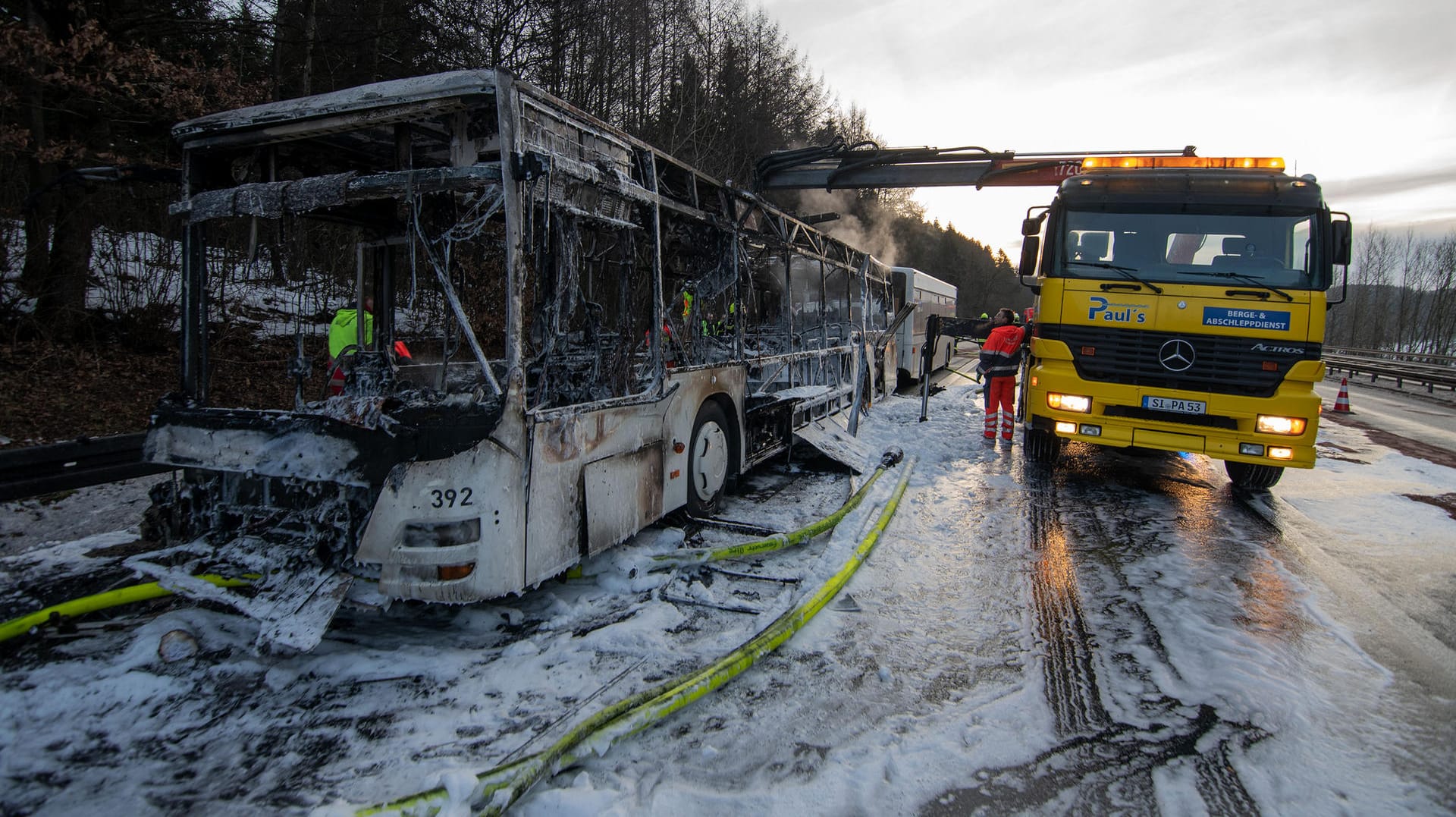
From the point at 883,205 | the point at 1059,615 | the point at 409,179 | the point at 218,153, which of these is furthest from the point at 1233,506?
the point at 883,205

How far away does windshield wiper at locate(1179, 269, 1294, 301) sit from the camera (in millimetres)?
6078

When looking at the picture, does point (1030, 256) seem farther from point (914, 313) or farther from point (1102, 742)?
point (914, 313)

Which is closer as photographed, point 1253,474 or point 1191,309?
point 1191,309

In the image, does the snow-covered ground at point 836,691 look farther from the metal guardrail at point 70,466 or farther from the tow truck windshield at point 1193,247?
the tow truck windshield at point 1193,247

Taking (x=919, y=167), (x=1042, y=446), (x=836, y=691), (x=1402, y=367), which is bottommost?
(x=836, y=691)

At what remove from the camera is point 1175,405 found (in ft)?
20.9

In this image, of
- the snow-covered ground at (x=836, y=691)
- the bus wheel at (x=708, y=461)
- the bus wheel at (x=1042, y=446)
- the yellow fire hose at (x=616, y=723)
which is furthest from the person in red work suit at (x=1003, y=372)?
the yellow fire hose at (x=616, y=723)

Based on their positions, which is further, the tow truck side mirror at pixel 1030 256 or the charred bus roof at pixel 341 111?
the tow truck side mirror at pixel 1030 256

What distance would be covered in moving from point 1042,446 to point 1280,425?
222 centimetres

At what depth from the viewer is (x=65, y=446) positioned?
18.8 ft

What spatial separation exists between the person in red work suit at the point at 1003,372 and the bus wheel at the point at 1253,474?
2.67m

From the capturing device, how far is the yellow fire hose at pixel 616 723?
7.52ft

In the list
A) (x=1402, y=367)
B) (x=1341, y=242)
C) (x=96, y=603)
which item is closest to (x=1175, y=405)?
(x=1341, y=242)

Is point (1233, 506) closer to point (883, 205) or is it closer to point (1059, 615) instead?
point (1059, 615)
